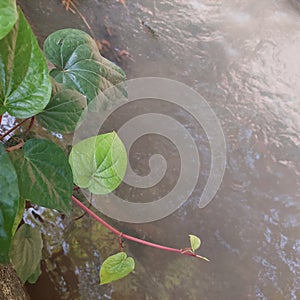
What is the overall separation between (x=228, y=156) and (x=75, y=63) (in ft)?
3.09

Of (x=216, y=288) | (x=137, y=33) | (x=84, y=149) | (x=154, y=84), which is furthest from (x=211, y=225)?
(x=137, y=33)

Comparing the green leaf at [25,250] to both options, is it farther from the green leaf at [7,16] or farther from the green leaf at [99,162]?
the green leaf at [7,16]

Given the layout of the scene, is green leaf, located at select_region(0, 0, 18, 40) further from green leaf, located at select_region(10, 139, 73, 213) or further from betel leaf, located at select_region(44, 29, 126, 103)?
betel leaf, located at select_region(44, 29, 126, 103)

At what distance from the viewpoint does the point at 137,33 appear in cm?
208

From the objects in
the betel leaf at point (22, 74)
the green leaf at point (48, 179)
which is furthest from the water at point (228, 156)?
the betel leaf at point (22, 74)

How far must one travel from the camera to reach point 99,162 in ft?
2.56

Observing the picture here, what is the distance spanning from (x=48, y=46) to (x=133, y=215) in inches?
27.3

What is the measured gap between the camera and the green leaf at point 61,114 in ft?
2.53

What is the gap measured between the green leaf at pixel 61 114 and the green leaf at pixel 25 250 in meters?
0.27

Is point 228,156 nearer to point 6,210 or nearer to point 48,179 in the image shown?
point 48,179

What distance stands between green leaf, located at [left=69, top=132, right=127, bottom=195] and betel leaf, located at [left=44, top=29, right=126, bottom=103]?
163 millimetres

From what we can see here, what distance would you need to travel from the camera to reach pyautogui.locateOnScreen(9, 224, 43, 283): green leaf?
2.91ft

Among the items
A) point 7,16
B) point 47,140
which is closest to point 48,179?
point 47,140

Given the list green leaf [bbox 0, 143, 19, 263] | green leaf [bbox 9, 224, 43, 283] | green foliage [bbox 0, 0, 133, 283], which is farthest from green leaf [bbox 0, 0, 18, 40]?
green leaf [bbox 9, 224, 43, 283]
